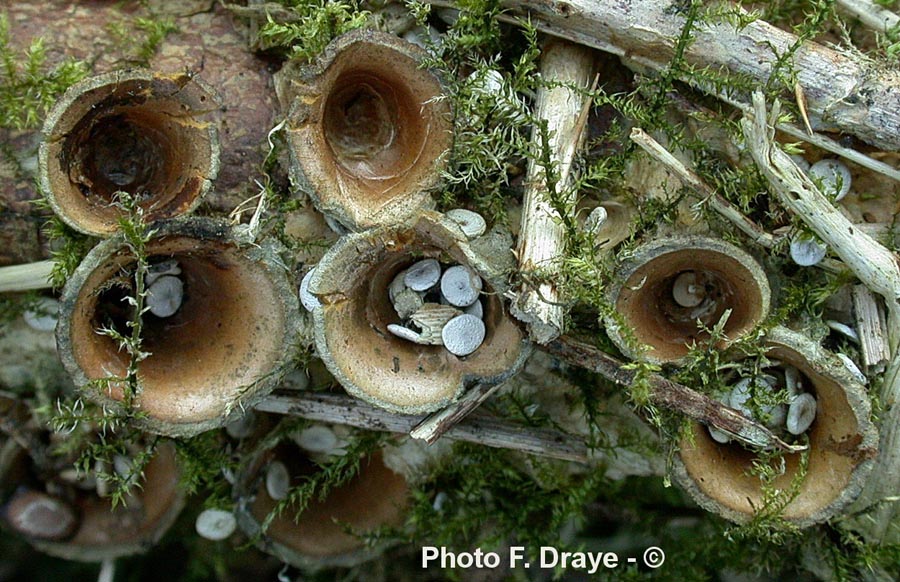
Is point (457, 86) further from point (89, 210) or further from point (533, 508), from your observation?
point (533, 508)

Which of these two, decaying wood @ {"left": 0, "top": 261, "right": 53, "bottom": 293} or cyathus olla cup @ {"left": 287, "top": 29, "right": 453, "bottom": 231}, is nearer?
cyathus olla cup @ {"left": 287, "top": 29, "right": 453, "bottom": 231}

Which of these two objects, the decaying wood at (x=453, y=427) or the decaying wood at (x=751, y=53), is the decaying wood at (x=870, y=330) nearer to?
the decaying wood at (x=751, y=53)

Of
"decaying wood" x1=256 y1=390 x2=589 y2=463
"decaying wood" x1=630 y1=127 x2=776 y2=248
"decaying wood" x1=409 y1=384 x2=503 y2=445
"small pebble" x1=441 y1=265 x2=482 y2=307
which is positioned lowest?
"decaying wood" x1=256 y1=390 x2=589 y2=463

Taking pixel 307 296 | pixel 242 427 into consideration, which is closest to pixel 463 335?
pixel 307 296

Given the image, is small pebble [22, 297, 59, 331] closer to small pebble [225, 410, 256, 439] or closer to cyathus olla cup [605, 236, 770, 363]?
small pebble [225, 410, 256, 439]

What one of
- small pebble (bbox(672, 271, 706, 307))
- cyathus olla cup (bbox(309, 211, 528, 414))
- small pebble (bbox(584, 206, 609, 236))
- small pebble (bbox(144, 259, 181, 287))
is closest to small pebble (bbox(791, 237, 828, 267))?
small pebble (bbox(672, 271, 706, 307))

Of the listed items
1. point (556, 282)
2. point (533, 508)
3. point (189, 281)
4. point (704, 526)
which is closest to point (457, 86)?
point (556, 282)
